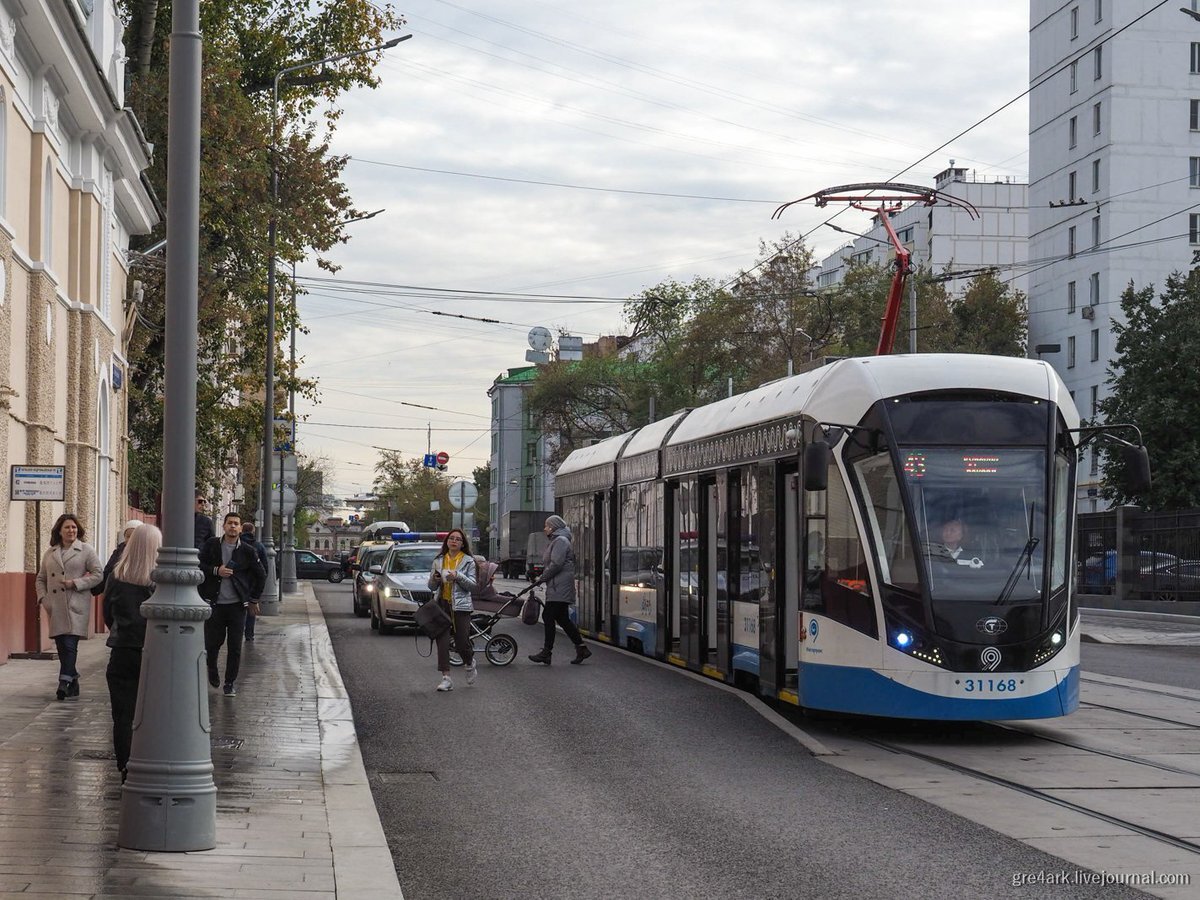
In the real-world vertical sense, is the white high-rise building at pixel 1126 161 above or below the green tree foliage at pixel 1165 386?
above

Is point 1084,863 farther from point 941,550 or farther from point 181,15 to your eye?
point 181,15

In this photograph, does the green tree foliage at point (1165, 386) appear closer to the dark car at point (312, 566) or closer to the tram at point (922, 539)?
the dark car at point (312, 566)

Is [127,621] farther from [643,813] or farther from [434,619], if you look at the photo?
[434,619]

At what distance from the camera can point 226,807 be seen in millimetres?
9484

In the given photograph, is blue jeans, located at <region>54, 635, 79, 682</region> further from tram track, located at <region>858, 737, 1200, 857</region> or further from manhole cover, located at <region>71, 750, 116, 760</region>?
tram track, located at <region>858, 737, 1200, 857</region>

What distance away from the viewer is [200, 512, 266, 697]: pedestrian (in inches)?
654

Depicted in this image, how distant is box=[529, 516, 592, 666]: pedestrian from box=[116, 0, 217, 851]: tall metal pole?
477 inches

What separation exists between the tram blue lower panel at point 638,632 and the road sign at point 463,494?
58.2 ft

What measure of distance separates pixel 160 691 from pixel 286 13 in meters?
34.6

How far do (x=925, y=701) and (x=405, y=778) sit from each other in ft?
12.9

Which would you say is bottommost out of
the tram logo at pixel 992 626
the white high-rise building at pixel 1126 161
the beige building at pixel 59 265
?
the tram logo at pixel 992 626

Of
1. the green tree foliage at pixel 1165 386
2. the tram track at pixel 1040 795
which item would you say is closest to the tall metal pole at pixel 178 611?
the tram track at pixel 1040 795

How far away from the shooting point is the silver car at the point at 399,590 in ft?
93.0

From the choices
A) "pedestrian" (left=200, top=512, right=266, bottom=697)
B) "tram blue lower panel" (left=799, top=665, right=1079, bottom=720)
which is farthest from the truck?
"tram blue lower panel" (left=799, top=665, right=1079, bottom=720)
